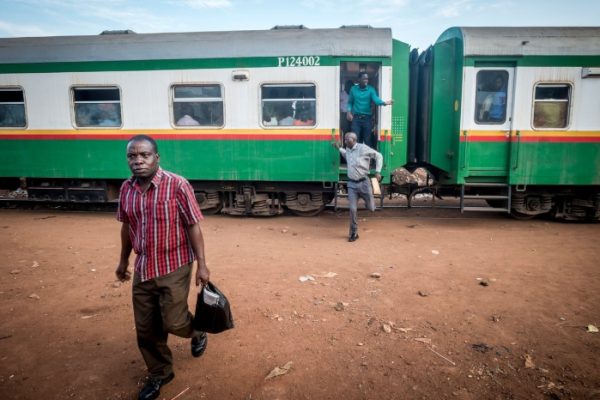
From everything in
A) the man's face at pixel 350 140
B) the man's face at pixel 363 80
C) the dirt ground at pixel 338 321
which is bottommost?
the dirt ground at pixel 338 321

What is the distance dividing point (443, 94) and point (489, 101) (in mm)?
906

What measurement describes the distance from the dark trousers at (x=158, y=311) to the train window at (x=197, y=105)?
19.8 feet

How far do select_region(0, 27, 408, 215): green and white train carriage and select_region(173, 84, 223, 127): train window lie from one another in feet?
0.07

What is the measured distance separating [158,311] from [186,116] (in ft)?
20.9

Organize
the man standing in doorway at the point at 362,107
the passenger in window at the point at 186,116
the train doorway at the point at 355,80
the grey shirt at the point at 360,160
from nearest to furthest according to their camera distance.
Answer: the grey shirt at the point at 360,160 < the man standing in doorway at the point at 362,107 < the train doorway at the point at 355,80 < the passenger in window at the point at 186,116

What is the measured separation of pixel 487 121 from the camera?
7.82 m

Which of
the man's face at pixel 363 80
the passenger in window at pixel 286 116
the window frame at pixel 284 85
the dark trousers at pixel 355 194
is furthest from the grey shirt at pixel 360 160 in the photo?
the passenger in window at pixel 286 116

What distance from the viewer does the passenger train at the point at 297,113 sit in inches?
302

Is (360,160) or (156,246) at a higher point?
(360,160)

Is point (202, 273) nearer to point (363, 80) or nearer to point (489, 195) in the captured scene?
point (363, 80)

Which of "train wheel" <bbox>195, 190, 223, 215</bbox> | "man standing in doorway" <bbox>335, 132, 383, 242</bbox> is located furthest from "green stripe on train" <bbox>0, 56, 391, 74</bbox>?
"train wheel" <bbox>195, 190, 223, 215</bbox>

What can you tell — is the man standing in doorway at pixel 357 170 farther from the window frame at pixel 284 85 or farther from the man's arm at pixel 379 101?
the window frame at pixel 284 85

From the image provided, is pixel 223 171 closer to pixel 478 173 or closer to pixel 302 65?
pixel 302 65

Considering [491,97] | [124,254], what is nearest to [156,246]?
[124,254]
